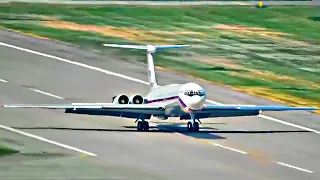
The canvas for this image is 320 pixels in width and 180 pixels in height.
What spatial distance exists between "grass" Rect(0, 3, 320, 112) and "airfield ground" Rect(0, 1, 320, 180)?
201 inches

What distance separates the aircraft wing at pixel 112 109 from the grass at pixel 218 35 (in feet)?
60.2

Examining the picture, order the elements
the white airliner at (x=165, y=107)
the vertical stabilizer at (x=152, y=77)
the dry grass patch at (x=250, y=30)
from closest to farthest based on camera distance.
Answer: the white airliner at (x=165, y=107) < the vertical stabilizer at (x=152, y=77) < the dry grass patch at (x=250, y=30)

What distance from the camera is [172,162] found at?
70.2 metres

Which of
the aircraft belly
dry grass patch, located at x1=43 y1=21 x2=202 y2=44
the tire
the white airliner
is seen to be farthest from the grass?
the aircraft belly

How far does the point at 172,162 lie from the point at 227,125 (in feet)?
52.3

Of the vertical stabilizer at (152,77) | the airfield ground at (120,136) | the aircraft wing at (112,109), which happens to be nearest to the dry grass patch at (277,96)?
the airfield ground at (120,136)

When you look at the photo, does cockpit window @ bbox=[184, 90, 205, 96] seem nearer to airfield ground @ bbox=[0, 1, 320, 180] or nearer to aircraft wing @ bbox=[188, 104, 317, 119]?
aircraft wing @ bbox=[188, 104, 317, 119]

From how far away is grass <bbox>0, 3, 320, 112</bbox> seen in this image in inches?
4136

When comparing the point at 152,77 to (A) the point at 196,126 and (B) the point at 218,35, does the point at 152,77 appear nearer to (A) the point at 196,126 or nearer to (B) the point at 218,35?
(A) the point at 196,126

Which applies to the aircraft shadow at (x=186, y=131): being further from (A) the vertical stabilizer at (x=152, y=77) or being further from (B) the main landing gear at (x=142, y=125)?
(A) the vertical stabilizer at (x=152, y=77)

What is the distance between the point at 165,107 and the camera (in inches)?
3118

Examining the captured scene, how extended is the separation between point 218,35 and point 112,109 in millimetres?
51143

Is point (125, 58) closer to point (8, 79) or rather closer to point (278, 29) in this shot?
point (8, 79)

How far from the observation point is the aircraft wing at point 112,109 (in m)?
77.2
